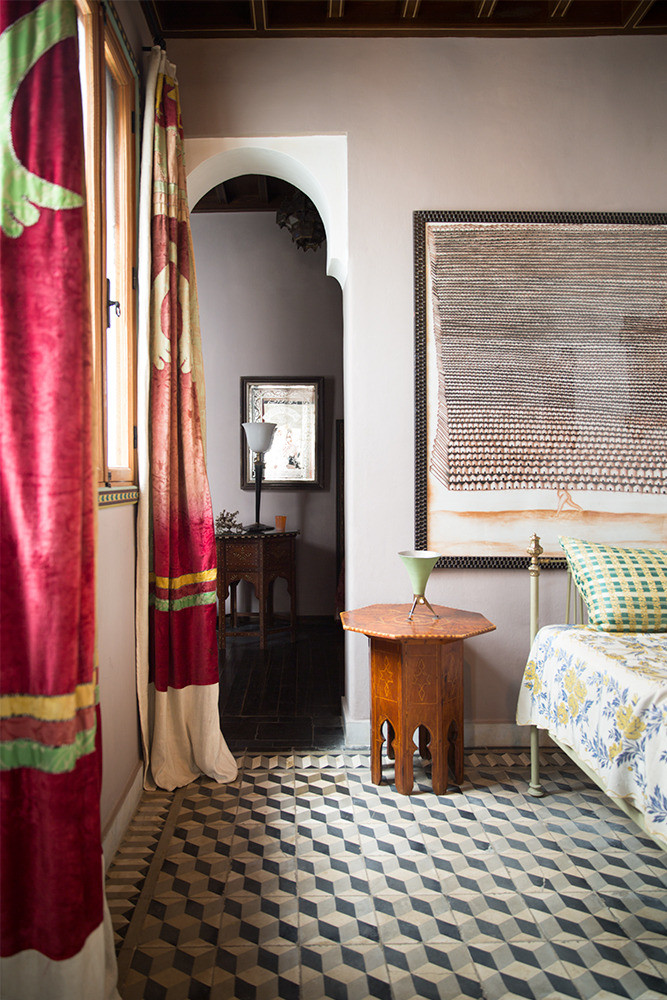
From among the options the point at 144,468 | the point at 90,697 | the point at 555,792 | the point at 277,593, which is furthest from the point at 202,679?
the point at 277,593

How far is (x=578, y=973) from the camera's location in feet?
5.17

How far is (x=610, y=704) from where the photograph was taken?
1939 millimetres

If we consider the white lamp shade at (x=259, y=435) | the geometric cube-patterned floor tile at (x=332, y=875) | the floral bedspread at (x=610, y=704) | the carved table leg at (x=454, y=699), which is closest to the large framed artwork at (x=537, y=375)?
the carved table leg at (x=454, y=699)

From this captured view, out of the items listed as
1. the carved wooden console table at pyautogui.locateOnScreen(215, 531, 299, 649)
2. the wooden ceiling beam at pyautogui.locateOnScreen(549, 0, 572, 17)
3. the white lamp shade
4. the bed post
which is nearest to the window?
the bed post

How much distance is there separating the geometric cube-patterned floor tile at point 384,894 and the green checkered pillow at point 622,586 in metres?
0.70

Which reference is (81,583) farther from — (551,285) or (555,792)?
(551,285)

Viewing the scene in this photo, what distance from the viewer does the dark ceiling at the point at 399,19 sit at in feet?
9.38

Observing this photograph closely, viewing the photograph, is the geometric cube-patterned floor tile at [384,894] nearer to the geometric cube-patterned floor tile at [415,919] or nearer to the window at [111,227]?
the geometric cube-patterned floor tile at [415,919]

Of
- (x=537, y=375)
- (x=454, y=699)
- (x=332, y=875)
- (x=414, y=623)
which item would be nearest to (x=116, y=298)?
(x=414, y=623)

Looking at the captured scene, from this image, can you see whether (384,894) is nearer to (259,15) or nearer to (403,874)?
(403,874)

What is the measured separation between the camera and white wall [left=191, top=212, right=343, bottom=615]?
531 centimetres

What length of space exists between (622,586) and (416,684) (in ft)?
2.86

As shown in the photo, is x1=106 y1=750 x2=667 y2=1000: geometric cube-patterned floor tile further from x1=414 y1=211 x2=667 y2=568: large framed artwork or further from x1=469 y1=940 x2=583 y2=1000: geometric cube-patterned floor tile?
x1=414 y1=211 x2=667 y2=568: large framed artwork

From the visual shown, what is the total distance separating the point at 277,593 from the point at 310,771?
8.87 ft
